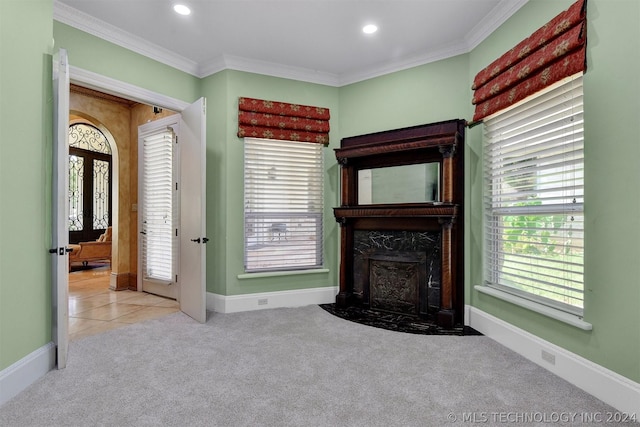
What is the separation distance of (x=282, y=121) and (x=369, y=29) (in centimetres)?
136

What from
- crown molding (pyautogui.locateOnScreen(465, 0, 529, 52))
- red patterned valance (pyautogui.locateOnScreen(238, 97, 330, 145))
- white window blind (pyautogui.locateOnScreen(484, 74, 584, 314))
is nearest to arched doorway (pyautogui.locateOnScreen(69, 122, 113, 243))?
red patterned valance (pyautogui.locateOnScreen(238, 97, 330, 145))

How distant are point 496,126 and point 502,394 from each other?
212 cm

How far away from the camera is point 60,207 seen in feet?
7.39

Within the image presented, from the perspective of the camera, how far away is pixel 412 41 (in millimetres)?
3279

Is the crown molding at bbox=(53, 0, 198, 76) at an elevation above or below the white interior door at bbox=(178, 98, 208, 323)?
above

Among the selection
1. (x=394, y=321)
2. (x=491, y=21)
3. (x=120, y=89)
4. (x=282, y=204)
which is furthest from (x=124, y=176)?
(x=491, y=21)

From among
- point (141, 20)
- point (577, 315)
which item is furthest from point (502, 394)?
point (141, 20)

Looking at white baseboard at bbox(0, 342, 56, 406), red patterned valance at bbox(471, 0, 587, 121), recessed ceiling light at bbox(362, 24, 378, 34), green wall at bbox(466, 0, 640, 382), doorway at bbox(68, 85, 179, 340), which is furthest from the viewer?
doorway at bbox(68, 85, 179, 340)

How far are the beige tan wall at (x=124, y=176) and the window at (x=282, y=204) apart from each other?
212 centimetres

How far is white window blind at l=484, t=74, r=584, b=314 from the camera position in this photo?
2170 millimetres

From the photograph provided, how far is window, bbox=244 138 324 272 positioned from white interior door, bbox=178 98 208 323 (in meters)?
0.57

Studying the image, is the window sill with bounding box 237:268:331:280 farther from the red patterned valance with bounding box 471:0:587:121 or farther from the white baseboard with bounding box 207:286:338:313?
the red patterned valance with bounding box 471:0:587:121

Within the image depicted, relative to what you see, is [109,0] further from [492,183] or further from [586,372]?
[586,372]

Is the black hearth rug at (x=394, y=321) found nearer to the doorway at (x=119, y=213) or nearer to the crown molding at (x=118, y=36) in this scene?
the doorway at (x=119, y=213)
